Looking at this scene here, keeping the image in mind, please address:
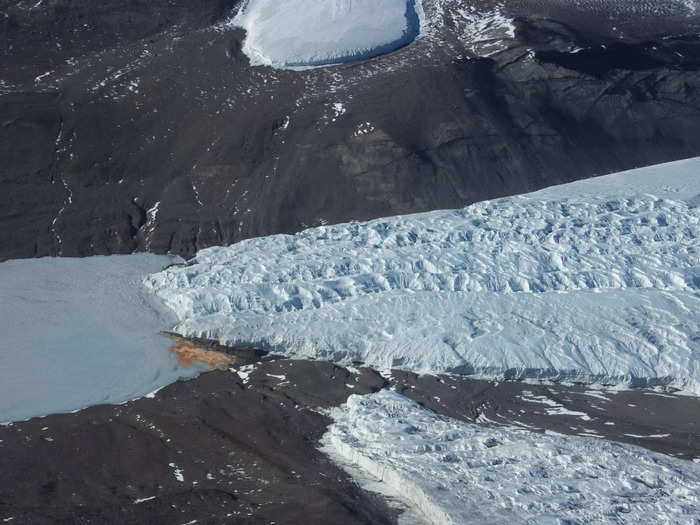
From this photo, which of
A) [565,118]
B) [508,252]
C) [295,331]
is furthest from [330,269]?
[565,118]

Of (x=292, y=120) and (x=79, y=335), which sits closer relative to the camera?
(x=79, y=335)

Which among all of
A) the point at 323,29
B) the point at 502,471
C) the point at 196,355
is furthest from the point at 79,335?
the point at 323,29

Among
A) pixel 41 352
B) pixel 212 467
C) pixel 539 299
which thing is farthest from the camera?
pixel 539 299

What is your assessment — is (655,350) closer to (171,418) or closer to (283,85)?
(171,418)

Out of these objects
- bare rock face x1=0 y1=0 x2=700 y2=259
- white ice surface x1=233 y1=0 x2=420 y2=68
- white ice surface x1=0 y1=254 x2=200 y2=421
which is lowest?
white ice surface x1=0 y1=254 x2=200 y2=421

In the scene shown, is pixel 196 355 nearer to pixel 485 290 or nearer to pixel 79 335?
pixel 79 335

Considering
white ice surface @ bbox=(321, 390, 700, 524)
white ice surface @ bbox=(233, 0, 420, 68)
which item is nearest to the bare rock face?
white ice surface @ bbox=(233, 0, 420, 68)

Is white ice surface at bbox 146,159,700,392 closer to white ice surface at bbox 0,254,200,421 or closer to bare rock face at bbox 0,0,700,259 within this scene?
white ice surface at bbox 0,254,200,421
